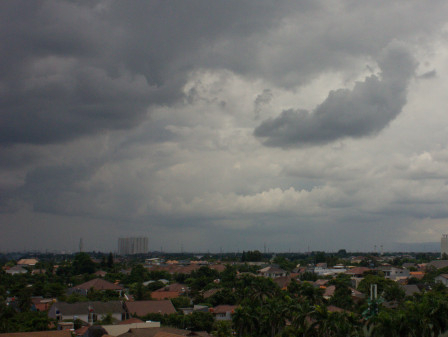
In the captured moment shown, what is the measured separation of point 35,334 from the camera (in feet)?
132

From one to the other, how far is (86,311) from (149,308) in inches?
326

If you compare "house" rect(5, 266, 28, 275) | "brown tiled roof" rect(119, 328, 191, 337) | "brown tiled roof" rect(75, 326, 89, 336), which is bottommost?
"house" rect(5, 266, 28, 275)

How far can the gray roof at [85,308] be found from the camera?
2519 inches

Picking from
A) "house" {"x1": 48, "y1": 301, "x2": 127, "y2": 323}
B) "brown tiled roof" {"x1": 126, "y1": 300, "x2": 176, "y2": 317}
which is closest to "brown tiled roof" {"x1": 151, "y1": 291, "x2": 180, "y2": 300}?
"brown tiled roof" {"x1": 126, "y1": 300, "x2": 176, "y2": 317}

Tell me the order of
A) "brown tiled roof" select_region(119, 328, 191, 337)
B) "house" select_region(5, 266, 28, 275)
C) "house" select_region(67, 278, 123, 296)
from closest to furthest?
"brown tiled roof" select_region(119, 328, 191, 337) → "house" select_region(67, 278, 123, 296) → "house" select_region(5, 266, 28, 275)

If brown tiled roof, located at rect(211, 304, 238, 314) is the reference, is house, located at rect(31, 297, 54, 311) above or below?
below

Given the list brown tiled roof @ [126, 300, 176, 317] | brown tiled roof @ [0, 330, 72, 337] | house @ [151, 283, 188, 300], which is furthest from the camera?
house @ [151, 283, 188, 300]

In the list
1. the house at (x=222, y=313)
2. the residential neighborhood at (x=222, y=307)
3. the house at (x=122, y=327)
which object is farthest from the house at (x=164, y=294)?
the house at (x=122, y=327)

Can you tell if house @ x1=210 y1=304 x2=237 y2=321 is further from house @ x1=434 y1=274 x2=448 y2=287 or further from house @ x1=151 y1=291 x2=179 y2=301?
→ house @ x1=434 y1=274 x2=448 y2=287

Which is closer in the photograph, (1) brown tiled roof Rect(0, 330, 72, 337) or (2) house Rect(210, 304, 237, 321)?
(1) brown tiled roof Rect(0, 330, 72, 337)

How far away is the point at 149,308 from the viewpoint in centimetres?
6544

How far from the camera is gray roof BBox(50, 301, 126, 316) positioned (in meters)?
64.0

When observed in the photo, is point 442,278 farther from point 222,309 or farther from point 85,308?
point 85,308

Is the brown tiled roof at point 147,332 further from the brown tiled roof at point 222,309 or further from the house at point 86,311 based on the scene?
the brown tiled roof at point 222,309
